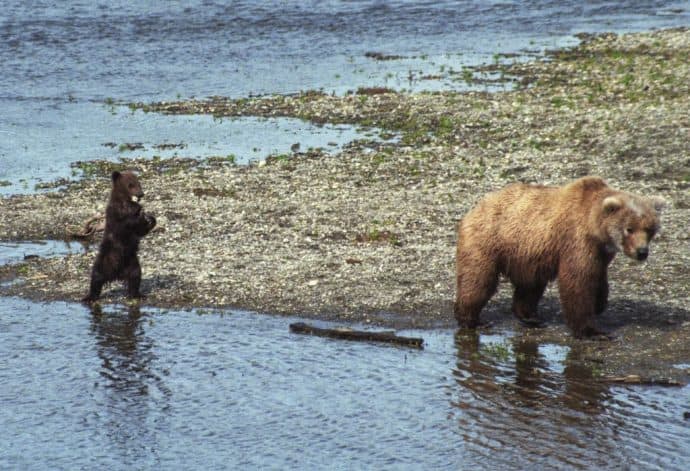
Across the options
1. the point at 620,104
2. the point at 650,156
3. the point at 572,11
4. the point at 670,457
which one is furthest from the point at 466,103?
the point at 572,11

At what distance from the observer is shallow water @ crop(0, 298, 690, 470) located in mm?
10688

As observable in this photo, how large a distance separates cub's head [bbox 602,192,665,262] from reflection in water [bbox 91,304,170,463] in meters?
5.31

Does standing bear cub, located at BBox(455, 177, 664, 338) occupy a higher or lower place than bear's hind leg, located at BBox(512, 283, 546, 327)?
higher

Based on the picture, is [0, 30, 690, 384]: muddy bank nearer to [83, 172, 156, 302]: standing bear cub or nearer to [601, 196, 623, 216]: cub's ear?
[83, 172, 156, 302]: standing bear cub

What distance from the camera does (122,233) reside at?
601 inches

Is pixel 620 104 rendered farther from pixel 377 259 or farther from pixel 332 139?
pixel 377 259

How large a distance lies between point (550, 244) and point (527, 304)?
123 centimetres

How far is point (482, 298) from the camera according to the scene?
13641mm

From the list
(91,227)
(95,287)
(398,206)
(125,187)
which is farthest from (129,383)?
(398,206)

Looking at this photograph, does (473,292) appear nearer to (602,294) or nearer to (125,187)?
(602,294)

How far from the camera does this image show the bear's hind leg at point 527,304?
46.0ft

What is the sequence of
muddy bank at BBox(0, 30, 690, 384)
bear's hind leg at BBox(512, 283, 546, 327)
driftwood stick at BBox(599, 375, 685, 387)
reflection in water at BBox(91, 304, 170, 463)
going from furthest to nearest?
muddy bank at BBox(0, 30, 690, 384) → bear's hind leg at BBox(512, 283, 546, 327) → driftwood stick at BBox(599, 375, 685, 387) → reflection in water at BBox(91, 304, 170, 463)

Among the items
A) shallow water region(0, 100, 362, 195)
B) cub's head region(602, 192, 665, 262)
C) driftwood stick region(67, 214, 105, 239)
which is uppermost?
cub's head region(602, 192, 665, 262)

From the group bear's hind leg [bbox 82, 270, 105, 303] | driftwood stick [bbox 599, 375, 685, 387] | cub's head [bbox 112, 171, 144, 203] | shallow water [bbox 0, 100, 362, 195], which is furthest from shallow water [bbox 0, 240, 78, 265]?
driftwood stick [bbox 599, 375, 685, 387]
